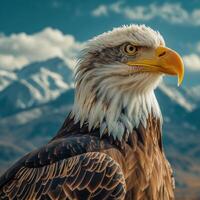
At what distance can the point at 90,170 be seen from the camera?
6.93 meters

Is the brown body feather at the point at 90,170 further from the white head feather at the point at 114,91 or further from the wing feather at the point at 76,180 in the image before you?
the white head feather at the point at 114,91

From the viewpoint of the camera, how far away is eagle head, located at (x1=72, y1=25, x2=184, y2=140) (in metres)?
7.66

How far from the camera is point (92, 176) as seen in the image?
692 centimetres

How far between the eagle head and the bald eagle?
0.01 meters

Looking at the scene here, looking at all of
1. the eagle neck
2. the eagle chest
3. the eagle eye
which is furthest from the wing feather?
the eagle eye

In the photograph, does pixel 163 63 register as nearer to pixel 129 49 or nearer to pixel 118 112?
pixel 129 49

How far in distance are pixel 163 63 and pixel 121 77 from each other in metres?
0.58

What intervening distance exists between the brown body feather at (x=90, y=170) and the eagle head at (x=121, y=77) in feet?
0.61

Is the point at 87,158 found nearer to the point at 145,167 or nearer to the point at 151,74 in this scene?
the point at 145,167

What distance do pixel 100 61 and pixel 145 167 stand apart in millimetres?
1524

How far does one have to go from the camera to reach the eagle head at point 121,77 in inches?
302

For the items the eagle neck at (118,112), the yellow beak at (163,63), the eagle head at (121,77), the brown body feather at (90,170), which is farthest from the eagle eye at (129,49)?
the brown body feather at (90,170)

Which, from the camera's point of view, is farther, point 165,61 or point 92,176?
point 165,61

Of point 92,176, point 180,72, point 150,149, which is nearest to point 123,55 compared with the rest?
point 180,72
